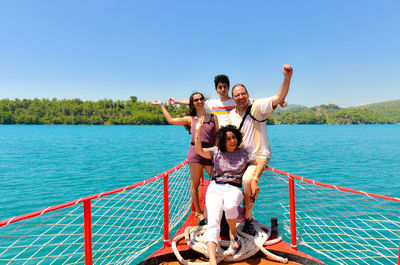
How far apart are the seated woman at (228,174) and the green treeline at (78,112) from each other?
11511cm

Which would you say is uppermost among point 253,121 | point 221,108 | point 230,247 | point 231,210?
point 221,108

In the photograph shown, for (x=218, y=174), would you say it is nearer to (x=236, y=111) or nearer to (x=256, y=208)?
(x=236, y=111)

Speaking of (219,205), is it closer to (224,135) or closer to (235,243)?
(235,243)

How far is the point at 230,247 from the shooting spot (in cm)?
297

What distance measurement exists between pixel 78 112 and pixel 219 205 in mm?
142479

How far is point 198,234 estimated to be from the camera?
326 centimetres

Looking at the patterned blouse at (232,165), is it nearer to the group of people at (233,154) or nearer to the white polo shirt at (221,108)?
the group of people at (233,154)

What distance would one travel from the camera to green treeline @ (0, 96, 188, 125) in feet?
395

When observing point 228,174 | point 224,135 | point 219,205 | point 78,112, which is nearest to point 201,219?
point 219,205

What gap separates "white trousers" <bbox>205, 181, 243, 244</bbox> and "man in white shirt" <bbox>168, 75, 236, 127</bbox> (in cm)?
106

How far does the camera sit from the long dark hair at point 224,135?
3.02 meters

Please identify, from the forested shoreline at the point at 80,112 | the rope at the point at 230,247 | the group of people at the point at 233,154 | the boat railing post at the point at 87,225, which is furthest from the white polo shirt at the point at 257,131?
the forested shoreline at the point at 80,112

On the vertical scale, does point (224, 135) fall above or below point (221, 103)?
below

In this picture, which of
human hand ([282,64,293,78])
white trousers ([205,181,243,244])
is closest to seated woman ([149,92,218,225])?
white trousers ([205,181,243,244])
